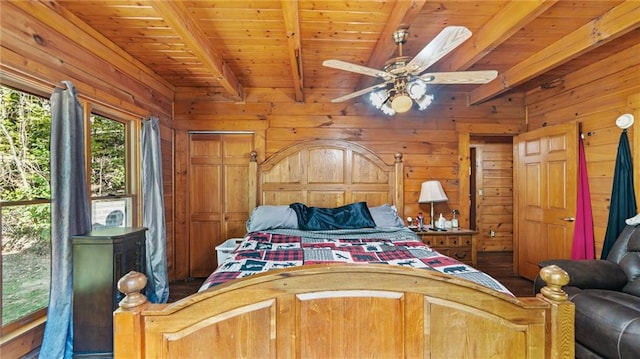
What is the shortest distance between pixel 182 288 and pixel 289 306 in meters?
2.92

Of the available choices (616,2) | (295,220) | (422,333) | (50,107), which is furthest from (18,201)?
(616,2)

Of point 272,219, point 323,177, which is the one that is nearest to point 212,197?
point 272,219

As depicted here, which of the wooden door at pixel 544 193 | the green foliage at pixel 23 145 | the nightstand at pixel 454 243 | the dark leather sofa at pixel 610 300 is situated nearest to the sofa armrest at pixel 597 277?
the dark leather sofa at pixel 610 300

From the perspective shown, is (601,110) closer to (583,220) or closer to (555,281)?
(583,220)

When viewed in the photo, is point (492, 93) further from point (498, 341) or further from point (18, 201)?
point (18, 201)

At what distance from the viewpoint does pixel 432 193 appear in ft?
12.3

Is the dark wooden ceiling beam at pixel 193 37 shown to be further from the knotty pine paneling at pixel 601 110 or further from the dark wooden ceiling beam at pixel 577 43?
the knotty pine paneling at pixel 601 110

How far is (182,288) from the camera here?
3625 mm

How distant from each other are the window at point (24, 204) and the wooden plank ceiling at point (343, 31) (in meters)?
0.79

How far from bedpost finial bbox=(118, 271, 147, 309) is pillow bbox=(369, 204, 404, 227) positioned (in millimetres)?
2596

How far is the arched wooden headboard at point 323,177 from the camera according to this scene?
12.7ft

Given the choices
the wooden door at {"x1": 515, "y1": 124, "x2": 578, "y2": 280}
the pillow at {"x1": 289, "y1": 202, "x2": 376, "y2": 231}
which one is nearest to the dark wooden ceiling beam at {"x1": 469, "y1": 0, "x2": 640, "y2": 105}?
the wooden door at {"x1": 515, "y1": 124, "x2": 578, "y2": 280}

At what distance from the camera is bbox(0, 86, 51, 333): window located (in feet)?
6.21

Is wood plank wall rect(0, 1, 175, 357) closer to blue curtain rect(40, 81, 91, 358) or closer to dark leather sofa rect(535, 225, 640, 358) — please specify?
blue curtain rect(40, 81, 91, 358)
